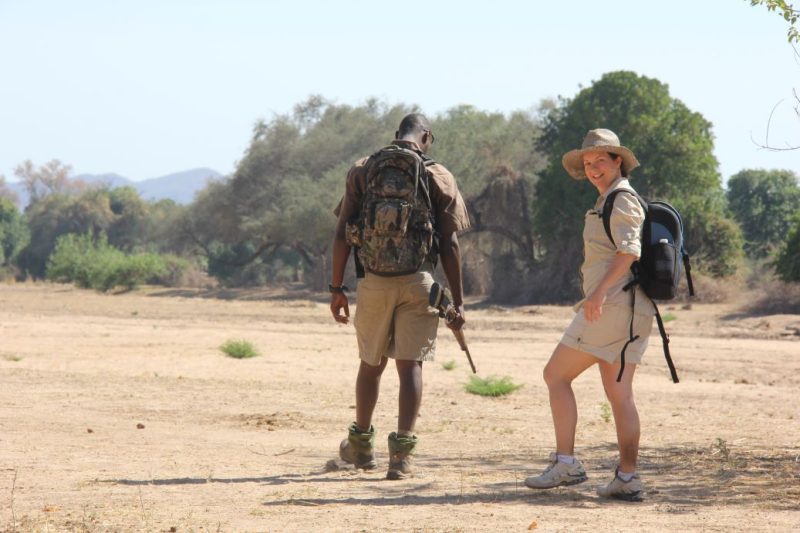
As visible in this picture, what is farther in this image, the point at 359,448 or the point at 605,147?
the point at 359,448

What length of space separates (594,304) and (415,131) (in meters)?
1.72

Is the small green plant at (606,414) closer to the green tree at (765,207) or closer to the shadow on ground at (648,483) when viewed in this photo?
the shadow on ground at (648,483)

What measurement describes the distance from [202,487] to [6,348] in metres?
11.7

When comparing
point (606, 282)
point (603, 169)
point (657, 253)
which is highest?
point (603, 169)

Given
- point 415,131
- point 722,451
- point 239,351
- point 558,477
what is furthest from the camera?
point 239,351

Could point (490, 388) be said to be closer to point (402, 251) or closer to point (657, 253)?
point (402, 251)

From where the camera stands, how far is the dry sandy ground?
20.0 ft

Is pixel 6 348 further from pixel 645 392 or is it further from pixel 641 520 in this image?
pixel 641 520

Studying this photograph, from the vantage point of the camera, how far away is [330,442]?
934 cm

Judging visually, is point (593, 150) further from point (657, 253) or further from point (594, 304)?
point (594, 304)

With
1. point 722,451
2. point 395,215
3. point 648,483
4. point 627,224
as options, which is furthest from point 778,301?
A: point 627,224

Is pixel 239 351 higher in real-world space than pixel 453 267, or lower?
lower

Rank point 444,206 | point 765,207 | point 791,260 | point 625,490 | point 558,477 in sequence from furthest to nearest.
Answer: point 765,207 < point 791,260 < point 444,206 < point 558,477 < point 625,490

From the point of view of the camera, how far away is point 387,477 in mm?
7199
